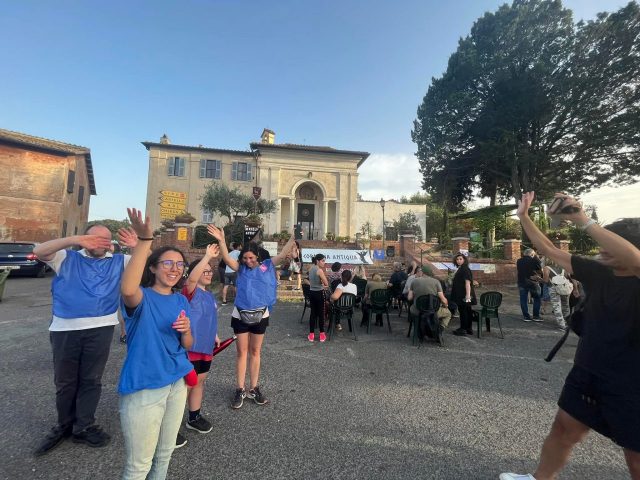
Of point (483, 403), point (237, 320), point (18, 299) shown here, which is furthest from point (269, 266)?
point (18, 299)

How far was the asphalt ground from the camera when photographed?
238 centimetres

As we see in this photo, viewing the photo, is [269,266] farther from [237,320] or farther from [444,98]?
[444,98]

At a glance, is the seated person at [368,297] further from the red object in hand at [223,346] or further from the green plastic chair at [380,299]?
the red object in hand at [223,346]

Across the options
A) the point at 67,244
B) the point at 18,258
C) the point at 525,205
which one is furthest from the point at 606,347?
the point at 18,258

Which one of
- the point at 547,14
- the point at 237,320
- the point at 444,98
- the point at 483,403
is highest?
the point at 547,14

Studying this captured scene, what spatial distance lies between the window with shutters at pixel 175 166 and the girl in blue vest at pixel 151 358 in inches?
1007

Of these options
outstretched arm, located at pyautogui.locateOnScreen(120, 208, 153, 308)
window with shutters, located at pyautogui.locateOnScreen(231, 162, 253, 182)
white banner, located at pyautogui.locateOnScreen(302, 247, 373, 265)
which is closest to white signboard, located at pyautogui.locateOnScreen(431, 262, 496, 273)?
Result: white banner, located at pyautogui.locateOnScreen(302, 247, 373, 265)

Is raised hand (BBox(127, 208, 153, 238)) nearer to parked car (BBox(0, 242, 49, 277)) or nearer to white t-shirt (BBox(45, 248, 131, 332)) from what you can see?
white t-shirt (BBox(45, 248, 131, 332))

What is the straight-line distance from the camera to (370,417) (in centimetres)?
312

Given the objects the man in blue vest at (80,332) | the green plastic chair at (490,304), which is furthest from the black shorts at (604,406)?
the green plastic chair at (490,304)

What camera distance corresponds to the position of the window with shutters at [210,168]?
2530 centimetres

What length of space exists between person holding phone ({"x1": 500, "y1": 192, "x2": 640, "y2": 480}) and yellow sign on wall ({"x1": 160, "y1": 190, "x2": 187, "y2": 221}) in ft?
83.9

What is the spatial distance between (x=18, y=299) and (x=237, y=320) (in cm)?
1033

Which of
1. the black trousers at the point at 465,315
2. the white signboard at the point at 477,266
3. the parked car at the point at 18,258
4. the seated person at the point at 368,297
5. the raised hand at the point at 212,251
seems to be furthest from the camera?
the parked car at the point at 18,258
